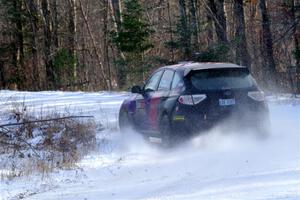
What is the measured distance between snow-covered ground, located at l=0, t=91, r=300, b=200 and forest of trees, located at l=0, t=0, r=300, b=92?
11359mm

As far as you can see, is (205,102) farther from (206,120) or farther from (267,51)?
(267,51)

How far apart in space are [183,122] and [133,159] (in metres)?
1.14

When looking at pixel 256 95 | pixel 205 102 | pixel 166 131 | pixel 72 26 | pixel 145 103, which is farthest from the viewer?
pixel 72 26

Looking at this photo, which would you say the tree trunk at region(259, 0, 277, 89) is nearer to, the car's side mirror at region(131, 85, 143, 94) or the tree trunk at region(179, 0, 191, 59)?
the tree trunk at region(179, 0, 191, 59)

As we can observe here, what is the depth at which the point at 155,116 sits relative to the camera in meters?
12.4

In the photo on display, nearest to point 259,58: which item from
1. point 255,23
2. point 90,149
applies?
point 255,23

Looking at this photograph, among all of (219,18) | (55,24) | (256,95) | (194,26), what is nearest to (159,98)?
(256,95)

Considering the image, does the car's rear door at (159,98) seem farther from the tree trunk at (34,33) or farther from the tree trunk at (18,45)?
the tree trunk at (18,45)

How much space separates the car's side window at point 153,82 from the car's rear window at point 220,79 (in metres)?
1.37

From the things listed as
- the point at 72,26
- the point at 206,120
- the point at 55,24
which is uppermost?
the point at 55,24

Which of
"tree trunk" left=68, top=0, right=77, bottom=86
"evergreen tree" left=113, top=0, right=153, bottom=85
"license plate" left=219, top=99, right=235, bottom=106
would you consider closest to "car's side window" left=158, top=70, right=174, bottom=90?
"license plate" left=219, top=99, right=235, bottom=106

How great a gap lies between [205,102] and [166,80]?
4.42 ft

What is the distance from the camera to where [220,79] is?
38.6 ft

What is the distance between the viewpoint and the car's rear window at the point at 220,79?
1166 cm
